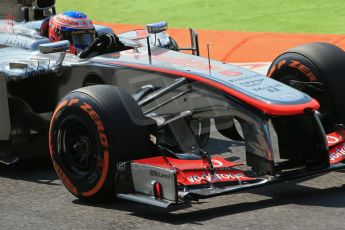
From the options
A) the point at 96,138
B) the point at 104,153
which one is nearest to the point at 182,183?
the point at 104,153

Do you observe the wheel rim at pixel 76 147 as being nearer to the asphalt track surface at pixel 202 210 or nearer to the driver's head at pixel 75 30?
the asphalt track surface at pixel 202 210

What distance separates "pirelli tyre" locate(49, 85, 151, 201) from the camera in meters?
5.98

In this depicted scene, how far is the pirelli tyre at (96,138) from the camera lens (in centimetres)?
598

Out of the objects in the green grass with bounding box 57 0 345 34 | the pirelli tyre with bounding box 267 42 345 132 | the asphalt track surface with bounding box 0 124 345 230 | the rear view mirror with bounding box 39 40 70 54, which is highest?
the rear view mirror with bounding box 39 40 70 54

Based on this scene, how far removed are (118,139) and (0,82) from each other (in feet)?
5.82

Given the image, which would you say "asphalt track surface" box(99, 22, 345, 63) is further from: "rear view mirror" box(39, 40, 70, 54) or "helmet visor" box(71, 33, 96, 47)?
"rear view mirror" box(39, 40, 70, 54)

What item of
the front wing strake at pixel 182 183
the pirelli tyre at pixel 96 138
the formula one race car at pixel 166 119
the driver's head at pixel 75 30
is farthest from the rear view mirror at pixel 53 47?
the front wing strake at pixel 182 183

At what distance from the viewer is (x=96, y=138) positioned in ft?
19.9

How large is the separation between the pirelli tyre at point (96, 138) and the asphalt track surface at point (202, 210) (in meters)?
0.20

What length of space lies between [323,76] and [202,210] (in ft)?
5.75

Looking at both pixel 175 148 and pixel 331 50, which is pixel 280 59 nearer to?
pixel 331 50

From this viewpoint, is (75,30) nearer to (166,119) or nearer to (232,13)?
(166,119)

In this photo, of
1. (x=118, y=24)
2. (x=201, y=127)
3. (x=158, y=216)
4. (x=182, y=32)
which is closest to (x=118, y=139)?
(x=158, y=216)

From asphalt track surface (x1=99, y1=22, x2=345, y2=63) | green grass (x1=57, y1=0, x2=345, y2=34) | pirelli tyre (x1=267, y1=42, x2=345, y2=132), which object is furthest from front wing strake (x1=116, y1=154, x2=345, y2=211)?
green grass (x1=57, y1=0, x2=345, y2=34)
